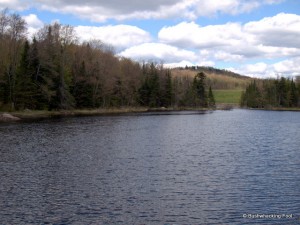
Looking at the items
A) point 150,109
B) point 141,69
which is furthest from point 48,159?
point 141,69

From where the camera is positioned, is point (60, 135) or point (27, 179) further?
point (60, 135)

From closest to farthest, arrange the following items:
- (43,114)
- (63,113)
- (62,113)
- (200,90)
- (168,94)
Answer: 1. (43,114)
2. (62,113)
3. (63,113)
4. (168,94)
5. (200,90)

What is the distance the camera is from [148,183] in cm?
2492

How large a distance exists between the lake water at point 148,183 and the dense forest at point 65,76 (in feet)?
154

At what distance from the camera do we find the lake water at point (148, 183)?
60.6 ft

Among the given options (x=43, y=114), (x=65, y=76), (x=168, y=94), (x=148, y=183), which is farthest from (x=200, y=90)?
(x=148, y=183)

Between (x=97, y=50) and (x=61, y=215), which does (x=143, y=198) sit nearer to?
(x=61, y=215)

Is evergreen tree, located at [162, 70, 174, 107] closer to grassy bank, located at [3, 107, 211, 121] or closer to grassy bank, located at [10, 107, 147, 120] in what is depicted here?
grassy bank, located at [3, 107, 211, 121]

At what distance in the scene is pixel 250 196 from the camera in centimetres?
2178

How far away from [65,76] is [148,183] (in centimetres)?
8387

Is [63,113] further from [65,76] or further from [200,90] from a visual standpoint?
[200,90]

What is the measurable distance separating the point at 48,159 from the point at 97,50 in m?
97.4

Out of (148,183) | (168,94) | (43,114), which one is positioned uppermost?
(168,94)

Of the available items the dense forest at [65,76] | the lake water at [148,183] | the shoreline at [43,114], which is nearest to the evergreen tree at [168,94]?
the dense forest at [65,76]
